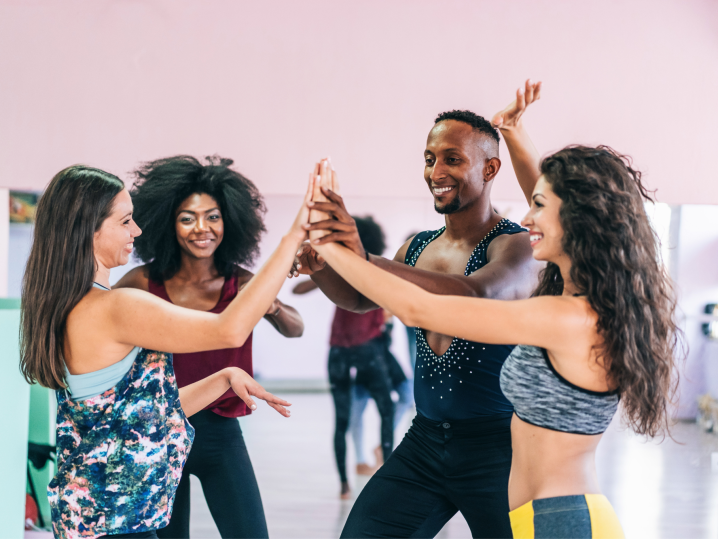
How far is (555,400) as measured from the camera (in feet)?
4.61

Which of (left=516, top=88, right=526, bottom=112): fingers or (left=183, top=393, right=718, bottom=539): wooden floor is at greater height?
(left=516, top=88, right=526, bottom=112): fingers

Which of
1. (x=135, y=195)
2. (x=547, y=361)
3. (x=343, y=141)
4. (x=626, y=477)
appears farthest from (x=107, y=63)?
(x=626, y=477)

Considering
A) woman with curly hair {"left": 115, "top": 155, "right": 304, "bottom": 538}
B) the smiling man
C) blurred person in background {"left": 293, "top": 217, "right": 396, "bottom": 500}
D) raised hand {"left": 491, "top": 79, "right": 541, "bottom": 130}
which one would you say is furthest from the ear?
blurred person in background {"left": 293, "top": 217, "right": 396, "bottom": 500}

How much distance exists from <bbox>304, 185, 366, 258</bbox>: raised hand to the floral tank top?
51 cm

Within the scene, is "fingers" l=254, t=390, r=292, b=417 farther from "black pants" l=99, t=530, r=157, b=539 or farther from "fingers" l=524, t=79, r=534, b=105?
"fingers" l=524, t=79, r=534, b=105

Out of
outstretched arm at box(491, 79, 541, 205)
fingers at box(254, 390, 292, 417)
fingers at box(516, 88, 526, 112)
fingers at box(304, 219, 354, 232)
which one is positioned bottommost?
fingers at box(254, 390, 292, 417)

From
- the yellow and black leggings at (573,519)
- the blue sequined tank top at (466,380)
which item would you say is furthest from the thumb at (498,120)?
the yellow and black leggings at (573,519)

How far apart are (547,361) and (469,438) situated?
53 cm

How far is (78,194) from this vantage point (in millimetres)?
1498

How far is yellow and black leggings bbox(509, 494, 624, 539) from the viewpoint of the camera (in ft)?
4.48

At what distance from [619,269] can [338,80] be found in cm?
172

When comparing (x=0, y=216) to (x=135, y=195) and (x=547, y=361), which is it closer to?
(x=135, y=195)

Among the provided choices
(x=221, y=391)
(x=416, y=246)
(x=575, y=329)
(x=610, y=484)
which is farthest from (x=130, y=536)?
(x=610, y=484)

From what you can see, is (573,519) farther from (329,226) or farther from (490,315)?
(329,226)
